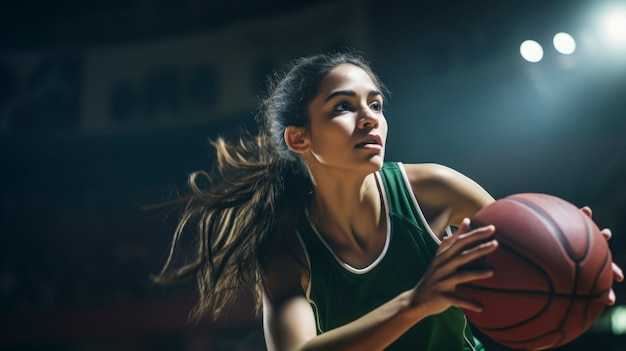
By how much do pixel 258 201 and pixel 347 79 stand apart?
0.61 meters

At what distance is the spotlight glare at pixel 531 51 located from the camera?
8.45 metres

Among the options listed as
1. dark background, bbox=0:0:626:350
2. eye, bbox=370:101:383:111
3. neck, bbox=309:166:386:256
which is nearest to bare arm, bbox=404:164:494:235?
neck, bbox=309:166:386:256

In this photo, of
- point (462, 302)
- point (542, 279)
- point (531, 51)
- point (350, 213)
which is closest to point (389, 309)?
point (462, 302)

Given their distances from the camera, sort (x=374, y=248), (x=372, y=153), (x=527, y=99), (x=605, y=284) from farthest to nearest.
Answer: (x=527, y=99) < (x=374, y=248) < (x=372, y=153) < (x=605, y=284)

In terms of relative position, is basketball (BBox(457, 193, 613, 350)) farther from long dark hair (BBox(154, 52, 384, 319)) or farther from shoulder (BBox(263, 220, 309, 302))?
long dark hair (BBox(154, 52, 384, 319))

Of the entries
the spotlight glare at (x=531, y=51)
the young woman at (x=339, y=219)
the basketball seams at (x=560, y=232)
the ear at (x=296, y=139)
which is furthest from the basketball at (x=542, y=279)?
the spotlight glare at (x=531, y=51)

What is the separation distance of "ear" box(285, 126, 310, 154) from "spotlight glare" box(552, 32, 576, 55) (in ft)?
22.0

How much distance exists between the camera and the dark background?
8.41 m

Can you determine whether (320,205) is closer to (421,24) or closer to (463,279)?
(463,279)

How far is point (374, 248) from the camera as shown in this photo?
239 centimetres

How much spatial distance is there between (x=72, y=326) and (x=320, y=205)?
789cm

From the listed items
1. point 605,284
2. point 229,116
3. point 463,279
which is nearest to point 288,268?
point 463,279

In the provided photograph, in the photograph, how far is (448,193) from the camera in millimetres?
2355

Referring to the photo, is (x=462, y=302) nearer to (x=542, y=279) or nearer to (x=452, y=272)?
(x=452, y=272)
